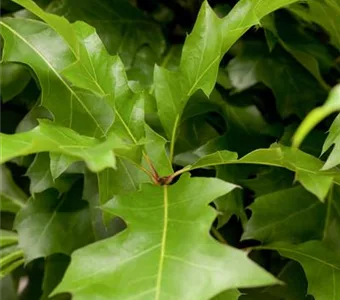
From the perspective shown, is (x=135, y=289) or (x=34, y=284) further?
(x=34, y=284)

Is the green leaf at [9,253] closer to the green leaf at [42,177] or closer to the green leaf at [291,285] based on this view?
the green leaf at [42,177]

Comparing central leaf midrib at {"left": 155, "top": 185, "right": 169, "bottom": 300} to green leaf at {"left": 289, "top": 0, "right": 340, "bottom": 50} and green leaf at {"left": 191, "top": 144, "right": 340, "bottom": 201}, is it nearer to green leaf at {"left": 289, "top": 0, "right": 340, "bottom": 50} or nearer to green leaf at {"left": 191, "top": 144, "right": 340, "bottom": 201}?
green leaf at {"left": 191, "top": 144, "right": 340, "bottom": 201}

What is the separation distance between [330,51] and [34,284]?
0.52 m

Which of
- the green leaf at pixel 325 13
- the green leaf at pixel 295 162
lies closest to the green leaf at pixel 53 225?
the green leaf at pixel 295 162

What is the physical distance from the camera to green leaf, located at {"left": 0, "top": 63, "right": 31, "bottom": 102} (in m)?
0.83

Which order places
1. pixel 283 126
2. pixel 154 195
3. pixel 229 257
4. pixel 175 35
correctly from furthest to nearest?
pixel 175 35
pixel 283 126
pixel 154 195
pixel 229 257

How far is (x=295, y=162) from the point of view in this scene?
61 cm

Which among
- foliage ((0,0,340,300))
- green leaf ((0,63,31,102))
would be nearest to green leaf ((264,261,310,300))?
foliage ((0,0,340,300))

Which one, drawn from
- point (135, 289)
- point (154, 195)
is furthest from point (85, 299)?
point (154, 195)

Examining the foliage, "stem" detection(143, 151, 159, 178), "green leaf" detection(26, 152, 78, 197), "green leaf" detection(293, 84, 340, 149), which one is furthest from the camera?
"green leaf" detection(26, 152, 78, 197)

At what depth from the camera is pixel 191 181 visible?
24.3 inches

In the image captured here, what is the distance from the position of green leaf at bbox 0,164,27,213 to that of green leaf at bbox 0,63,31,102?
11cm

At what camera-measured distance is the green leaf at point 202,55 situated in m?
0.64

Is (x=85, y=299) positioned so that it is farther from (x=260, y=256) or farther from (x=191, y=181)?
(x=260, y=256)
